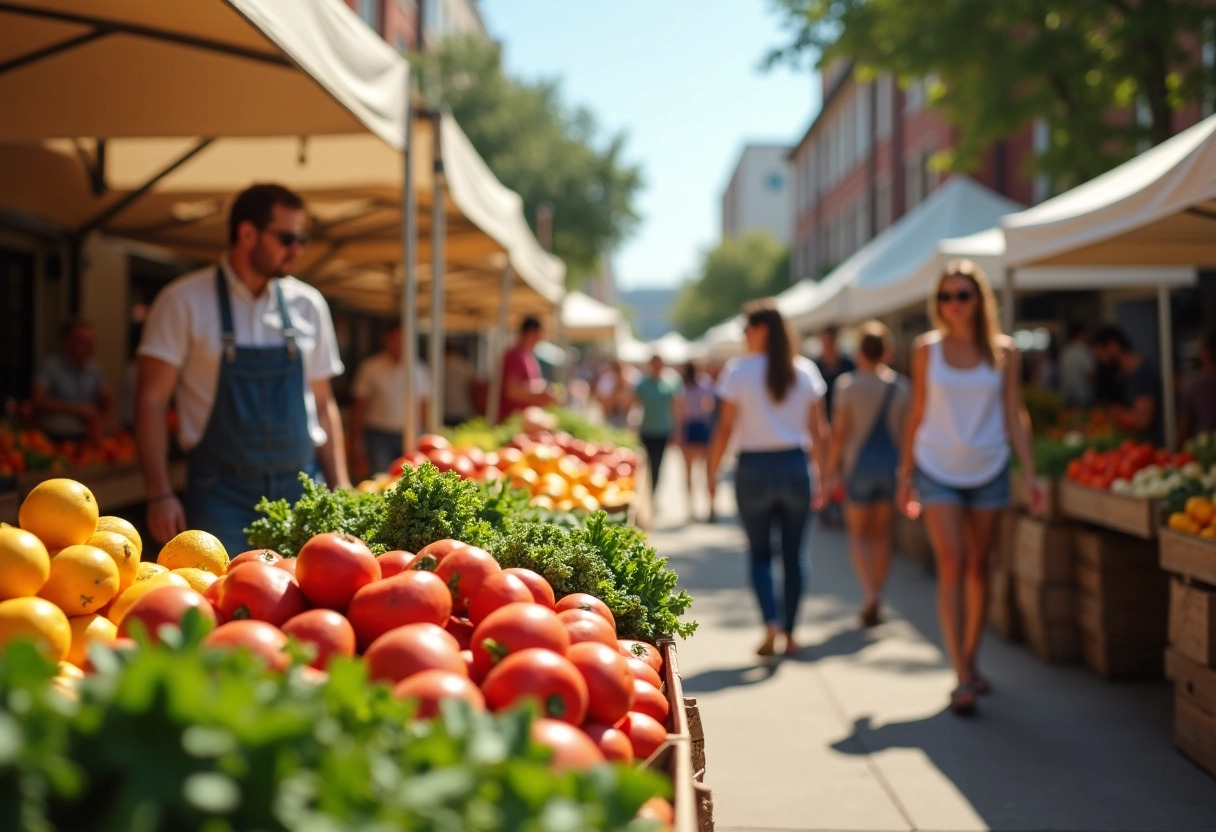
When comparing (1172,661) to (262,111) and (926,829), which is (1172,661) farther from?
(262,111)

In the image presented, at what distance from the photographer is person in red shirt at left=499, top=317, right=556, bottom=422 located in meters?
9.77

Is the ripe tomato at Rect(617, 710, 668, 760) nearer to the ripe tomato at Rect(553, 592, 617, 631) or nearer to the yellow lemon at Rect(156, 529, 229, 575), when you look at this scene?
the ripe tomato at Rect(553, 592, 617, 631)

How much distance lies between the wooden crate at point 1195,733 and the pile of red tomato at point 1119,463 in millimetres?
1659

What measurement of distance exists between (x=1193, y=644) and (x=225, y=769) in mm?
4474

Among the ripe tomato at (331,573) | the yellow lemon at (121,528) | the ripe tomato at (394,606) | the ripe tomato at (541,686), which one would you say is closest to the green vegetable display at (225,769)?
the ripe tomato at (541,686)

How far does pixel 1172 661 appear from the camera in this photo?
4.89m

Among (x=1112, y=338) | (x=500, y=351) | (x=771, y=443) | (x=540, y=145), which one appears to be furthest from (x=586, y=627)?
(x=540, y=145)

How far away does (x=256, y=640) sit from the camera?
184 centimetres

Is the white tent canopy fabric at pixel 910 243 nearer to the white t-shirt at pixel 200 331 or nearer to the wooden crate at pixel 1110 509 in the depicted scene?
the wooden crate at pixel 1110 509

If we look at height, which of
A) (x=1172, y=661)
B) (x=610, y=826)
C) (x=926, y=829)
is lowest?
(x=926, y=829)

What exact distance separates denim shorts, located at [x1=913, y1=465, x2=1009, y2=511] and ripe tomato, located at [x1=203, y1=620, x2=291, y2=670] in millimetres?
4183

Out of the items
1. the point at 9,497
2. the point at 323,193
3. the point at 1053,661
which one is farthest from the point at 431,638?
the point at 323,193

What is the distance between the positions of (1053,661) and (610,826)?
5833 mm

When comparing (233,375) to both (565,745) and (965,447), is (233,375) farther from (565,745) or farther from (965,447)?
(965,447)
